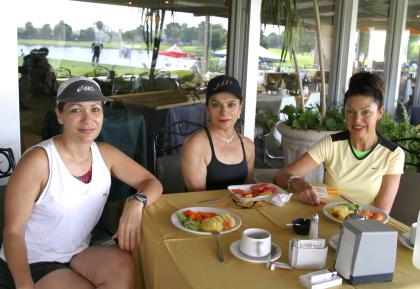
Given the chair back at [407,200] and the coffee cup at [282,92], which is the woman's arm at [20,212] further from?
the coffee cup at [282,92]

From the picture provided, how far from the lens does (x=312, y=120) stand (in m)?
3.59

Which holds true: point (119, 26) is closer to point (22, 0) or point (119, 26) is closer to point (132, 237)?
point (22, 0)

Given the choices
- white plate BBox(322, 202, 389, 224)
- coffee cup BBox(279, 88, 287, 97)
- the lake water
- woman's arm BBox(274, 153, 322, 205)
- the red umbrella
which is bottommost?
white plate BBox(322, 202, 389, 224)

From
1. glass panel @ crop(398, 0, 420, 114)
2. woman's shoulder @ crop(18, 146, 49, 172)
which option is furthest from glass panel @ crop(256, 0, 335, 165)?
woman's shoulder @ crop(18, 146, 49, 172)

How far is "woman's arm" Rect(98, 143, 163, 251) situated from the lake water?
5.16ft

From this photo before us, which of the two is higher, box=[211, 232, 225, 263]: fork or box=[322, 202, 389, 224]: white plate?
box=[322, 202, 389, 224]: white plate

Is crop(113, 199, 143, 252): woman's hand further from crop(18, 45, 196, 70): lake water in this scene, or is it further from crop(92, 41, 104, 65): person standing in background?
crop(92, 41, 104, 65): person standing in background

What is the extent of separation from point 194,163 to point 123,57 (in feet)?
7.47

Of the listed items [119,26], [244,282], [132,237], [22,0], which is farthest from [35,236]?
[119,26]

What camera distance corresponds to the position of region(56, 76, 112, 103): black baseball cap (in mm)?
1556

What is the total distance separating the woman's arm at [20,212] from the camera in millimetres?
1419

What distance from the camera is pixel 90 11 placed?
11.2 feet

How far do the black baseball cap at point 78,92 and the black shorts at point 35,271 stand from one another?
0.59 m

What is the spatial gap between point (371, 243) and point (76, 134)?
41.7 inches
